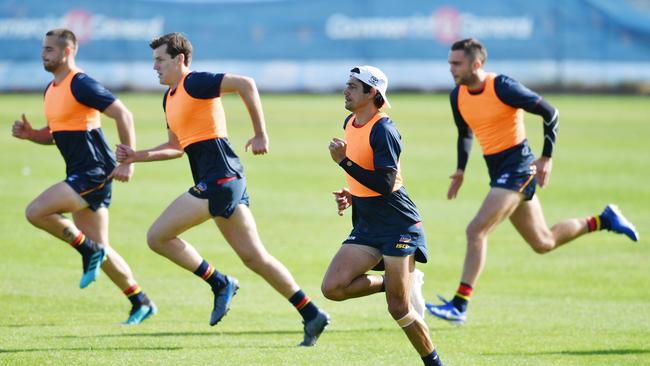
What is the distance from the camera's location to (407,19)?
39.7 m

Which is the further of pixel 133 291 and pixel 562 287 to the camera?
pixel 562 287

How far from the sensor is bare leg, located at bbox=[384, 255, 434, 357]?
791 cm

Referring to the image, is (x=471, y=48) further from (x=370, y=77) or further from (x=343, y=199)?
(x=343, y=199)

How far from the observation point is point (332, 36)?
131 ft

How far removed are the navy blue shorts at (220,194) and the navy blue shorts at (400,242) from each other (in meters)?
1.60

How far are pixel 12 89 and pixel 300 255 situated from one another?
2915 cm

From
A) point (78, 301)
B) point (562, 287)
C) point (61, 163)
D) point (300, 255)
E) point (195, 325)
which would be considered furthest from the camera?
point (61, 163)

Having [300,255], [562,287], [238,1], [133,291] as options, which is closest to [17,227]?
[300,255]

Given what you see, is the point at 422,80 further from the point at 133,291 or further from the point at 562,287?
the point at 133,291

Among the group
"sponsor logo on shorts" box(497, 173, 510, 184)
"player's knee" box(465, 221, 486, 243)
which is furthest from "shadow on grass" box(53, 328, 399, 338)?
"sponsor logo on shorts" box(497, 173, 510, 184)

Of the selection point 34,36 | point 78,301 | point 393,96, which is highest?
point 78,301

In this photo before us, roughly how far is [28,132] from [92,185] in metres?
1.04

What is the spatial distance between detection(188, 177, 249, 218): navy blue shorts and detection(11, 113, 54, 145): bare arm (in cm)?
236

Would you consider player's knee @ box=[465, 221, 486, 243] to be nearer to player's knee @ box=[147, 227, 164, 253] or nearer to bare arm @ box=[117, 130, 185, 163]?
bare arm @ box=[117, 130, 185, 163]
